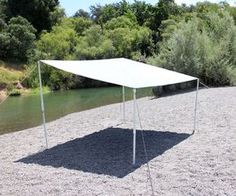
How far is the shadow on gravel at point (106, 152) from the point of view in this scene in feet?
28.1

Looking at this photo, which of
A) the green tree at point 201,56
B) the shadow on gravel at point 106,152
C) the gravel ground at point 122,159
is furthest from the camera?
the green tree at point 201,56

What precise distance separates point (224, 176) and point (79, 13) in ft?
259

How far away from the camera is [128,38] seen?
148 feet

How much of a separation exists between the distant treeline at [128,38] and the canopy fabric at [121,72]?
13450mm

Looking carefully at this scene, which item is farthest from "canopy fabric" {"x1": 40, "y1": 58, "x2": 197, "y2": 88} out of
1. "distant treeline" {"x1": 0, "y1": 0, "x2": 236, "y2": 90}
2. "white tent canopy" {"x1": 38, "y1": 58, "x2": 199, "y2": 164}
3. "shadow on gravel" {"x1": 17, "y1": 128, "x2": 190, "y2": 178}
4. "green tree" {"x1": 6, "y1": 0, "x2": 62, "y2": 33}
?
"green tree" {"x1": 6, "y1": 0, "x2": 62, "y2": 33}

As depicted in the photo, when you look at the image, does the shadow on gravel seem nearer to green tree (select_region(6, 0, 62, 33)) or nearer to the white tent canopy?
the white tent canopy

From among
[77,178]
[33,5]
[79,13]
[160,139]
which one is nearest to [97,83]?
Answer: [33,5]

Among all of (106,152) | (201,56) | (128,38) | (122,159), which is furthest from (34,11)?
(122,159)

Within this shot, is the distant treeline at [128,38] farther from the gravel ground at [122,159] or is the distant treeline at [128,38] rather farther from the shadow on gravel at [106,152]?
the shadow on gravel at [106,152]

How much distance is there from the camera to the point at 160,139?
11.0 m

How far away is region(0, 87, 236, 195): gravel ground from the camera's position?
7.37m

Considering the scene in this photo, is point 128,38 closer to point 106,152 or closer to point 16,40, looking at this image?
point 16,40

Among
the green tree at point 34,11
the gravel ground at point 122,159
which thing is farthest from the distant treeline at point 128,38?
the gravel ground at point 122,159

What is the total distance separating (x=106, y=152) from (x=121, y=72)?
6.33ft
